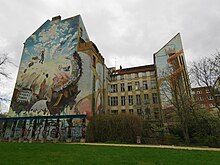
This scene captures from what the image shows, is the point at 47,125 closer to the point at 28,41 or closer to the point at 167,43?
the point at 28,41

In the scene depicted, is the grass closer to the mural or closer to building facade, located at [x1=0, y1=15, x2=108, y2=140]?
building facade, located at [x1=0, y1=15, x2=108, y2=140]

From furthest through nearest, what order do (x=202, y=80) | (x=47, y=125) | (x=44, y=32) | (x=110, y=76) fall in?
(x=110, y=76)
(x=44, y=32)
(x=47, y=125)
(x=202, y=80)

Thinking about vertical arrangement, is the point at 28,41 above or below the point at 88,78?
above

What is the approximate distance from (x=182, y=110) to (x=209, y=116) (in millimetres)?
3448

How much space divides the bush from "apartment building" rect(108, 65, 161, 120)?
12765 mm

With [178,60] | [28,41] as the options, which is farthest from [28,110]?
[178,60]

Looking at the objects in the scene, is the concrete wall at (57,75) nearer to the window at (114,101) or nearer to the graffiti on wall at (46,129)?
the graffiti on wall at (46,129)

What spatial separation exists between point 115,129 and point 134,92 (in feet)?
58.6

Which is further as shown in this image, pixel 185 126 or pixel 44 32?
pixel 44 32

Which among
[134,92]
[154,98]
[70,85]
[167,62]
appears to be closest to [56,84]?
[70,85]

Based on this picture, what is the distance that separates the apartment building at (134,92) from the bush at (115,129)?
12.8 metres

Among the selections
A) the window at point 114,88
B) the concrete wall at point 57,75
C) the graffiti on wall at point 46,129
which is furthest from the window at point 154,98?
the graffiti on wall at point 46,129

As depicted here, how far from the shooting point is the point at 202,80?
2038 centimetres

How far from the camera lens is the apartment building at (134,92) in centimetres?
3659
